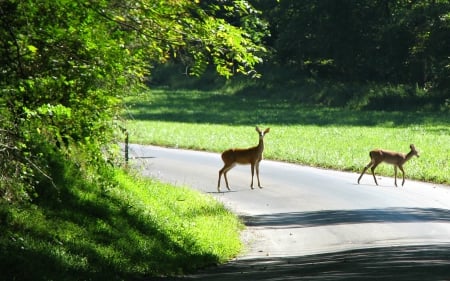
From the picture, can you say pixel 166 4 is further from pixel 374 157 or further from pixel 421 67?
pixel 421 67

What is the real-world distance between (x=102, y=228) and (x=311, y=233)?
5.84 metres

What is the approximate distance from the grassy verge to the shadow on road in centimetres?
73

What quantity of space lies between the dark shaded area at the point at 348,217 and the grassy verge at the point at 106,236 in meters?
1.99

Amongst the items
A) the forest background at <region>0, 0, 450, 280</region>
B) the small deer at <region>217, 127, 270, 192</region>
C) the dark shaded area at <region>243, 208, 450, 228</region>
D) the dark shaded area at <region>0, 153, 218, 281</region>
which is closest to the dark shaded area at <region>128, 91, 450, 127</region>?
the small deer at <region>217, 127, 270, 192</region>

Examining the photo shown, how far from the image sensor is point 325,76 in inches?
3145

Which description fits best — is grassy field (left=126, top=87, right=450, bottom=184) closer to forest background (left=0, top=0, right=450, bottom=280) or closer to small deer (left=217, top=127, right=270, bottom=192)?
small deer (left=217, top=127, right=270, bottom=192)

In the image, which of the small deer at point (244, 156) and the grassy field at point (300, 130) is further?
the grassy field at point (300, 130)

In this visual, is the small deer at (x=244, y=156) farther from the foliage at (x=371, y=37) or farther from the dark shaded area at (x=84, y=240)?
the foliage at (x=371, y=37)

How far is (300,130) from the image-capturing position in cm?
5047

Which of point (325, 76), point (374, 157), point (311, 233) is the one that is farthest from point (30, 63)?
point (325, 76)

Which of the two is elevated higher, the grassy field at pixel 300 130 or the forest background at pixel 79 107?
the forest background at pixel 79 107

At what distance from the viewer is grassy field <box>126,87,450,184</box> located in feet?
120

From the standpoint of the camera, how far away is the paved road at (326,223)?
14.2 meters

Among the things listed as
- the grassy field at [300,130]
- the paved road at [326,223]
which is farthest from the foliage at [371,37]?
the paved road at [326,223]
